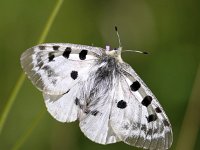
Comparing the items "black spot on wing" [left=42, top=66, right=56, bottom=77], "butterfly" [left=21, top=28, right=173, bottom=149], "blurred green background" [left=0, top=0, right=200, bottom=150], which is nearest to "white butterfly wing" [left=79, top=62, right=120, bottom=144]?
"butterfly" [left=21, top=28, right=173, bottom=149]

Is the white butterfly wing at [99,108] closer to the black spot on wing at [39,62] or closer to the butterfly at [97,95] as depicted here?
the butterfly at [97,95]

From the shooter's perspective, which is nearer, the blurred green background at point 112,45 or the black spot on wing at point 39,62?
the black spot on wing at point 39,62

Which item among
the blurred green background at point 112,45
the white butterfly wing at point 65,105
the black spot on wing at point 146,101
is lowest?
the blurred green background at point 112,45

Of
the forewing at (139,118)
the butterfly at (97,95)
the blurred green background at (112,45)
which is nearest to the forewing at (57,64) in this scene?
the butterfly at (97,95)

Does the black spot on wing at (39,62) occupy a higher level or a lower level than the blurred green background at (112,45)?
higher

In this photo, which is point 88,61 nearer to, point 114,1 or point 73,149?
point 73,149

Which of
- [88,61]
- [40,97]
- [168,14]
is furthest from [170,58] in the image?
[88,61]

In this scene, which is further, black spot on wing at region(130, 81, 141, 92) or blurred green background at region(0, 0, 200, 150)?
blurred green background at region(0, 0, 200, 150)

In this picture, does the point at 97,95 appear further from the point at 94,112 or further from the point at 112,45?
the point at 112,45

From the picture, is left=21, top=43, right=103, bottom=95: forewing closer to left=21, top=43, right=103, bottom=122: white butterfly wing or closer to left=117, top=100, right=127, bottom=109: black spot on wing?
left=21, top=43, right=103, bottom=122: white butterfly wing
